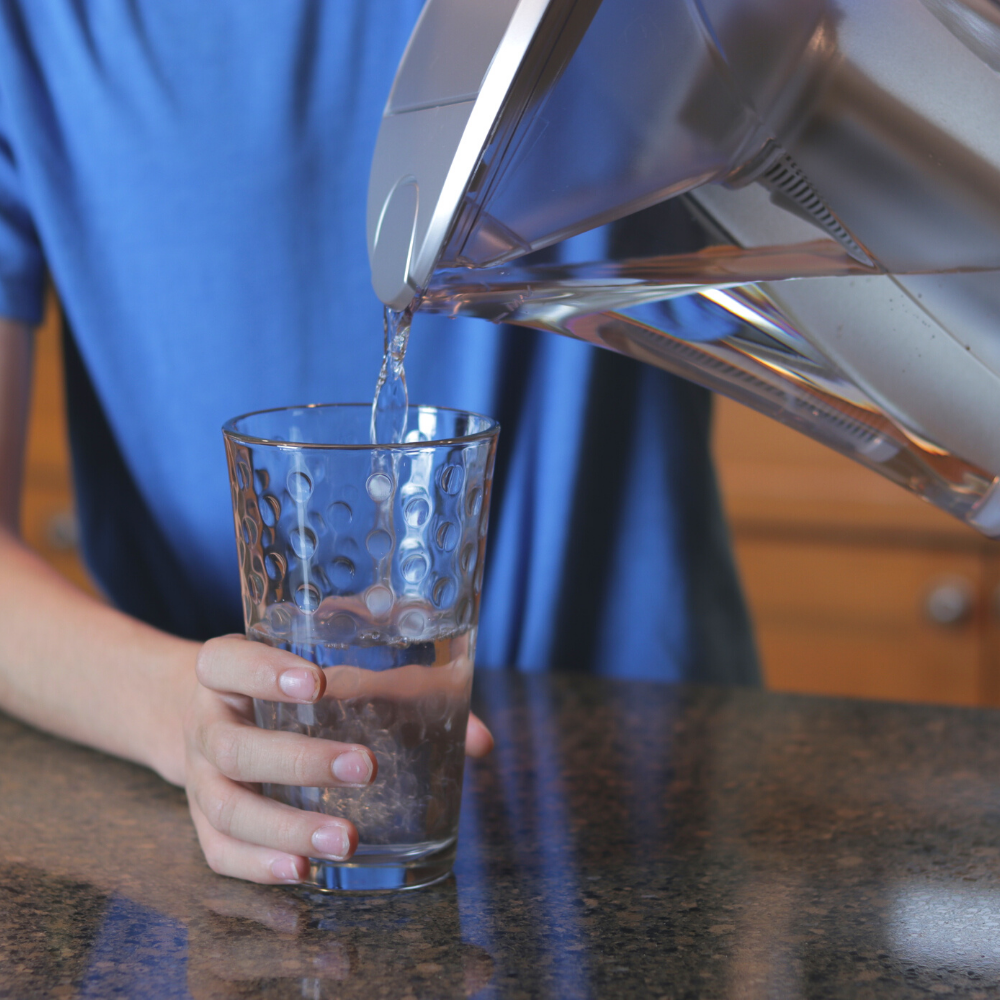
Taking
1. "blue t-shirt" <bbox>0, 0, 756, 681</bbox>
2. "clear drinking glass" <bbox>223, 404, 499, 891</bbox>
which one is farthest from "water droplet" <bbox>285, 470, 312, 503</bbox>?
"blue t-shirt" <bbox>0, 0, 756, 681</bbox>

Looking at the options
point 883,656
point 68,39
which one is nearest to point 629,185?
point 68,39

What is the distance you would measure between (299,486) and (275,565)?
0.03 metres

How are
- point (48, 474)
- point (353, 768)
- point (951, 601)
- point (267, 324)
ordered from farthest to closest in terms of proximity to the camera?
1. point (48, 474)
2. point (951, 601)
3. point (267, 324)
4. point (353, 768)

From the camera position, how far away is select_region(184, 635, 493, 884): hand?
45cm

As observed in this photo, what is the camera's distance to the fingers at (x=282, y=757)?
0.45 m

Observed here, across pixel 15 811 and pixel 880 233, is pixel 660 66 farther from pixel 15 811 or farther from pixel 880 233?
pixel 15 811

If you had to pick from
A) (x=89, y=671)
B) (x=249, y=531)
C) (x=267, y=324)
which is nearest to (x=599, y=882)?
(x=249, y=531)

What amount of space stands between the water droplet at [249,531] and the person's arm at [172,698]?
0.04 meters

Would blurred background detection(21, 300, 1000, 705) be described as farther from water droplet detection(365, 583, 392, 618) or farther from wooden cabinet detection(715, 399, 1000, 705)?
water droplet detection(365, 583, 392, 618)

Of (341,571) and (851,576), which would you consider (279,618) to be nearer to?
(341,571)

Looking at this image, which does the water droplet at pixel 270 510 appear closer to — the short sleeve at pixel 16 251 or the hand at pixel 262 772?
the hand at pixel 262 772

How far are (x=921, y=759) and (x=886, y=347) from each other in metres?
0.25

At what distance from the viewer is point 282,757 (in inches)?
18.1

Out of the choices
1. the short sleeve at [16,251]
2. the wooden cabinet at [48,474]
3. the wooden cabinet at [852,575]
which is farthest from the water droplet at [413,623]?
the wooden cabinet at [48,474]
